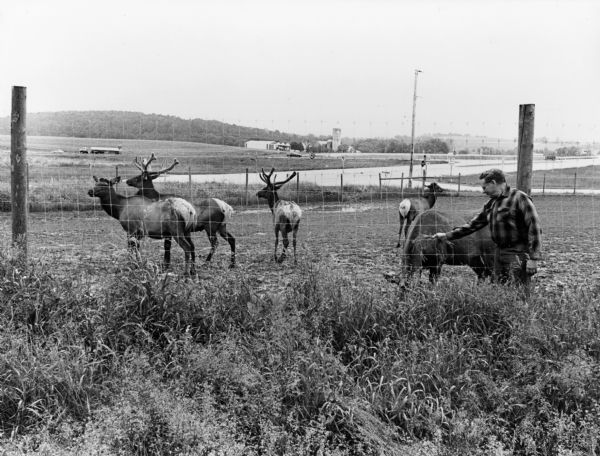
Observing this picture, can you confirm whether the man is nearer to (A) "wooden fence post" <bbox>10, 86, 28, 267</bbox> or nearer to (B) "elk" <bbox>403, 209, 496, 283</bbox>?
Result: (B) "elk" <bbox>403, 209, 496, 283</bbox>

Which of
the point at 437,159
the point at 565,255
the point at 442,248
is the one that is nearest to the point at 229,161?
the point at 442,248

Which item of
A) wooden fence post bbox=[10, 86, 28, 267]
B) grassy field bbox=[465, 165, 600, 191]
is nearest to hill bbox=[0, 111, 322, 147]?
wooden fence post bbox=[10, 86, 28, 267]

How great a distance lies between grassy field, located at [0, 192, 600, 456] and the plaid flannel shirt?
56cm

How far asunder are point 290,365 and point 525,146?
359 cm

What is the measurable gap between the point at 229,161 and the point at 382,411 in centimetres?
893

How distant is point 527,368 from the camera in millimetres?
4402

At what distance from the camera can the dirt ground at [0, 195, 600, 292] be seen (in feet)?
20.3

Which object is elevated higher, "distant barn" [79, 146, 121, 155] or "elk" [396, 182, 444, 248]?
"distant barn" [79, 146, 121, 155]

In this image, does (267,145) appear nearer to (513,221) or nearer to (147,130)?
(147,130)

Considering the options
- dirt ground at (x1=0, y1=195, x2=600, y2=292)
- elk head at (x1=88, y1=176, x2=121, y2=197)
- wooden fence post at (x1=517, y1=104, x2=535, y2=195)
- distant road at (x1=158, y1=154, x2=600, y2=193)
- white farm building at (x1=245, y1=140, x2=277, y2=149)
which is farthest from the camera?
distant road at (x1=158, y1=154, x2=600, y2=193)

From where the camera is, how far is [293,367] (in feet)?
14.1

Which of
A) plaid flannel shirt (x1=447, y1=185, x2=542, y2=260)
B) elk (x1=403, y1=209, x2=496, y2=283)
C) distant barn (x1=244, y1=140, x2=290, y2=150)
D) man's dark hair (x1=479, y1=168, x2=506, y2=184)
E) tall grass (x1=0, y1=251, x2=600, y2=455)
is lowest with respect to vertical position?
tall grass (x1=0, y1=251, x2=600, y2=455)

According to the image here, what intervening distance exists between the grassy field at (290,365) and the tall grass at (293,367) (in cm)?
2

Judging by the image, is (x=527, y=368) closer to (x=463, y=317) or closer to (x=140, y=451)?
(x=463, y=317)
